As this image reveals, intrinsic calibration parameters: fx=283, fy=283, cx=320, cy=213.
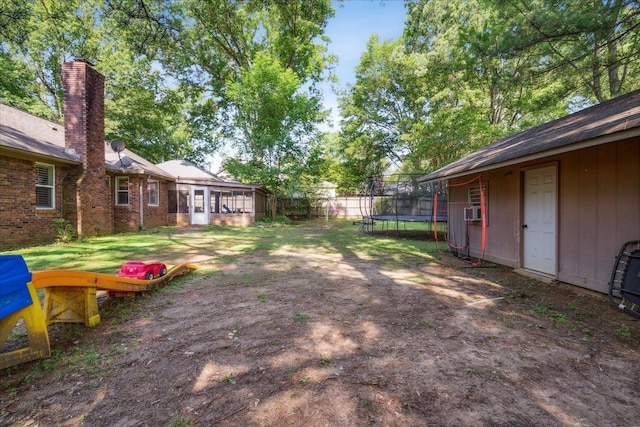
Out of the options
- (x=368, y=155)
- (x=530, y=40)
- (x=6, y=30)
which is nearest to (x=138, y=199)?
(x=6, y=30)

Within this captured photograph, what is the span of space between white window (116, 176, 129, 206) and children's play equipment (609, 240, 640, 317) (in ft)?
52.7

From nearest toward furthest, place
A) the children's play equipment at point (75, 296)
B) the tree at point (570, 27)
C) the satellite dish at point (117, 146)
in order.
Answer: the children's play equipment at point (75, 296) < the tree at point (570, 27) < the satellite dish at point (117, 146)

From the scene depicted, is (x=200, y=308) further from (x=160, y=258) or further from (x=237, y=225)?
(x=237, y=225)

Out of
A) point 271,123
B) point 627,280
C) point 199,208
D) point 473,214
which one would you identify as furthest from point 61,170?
point 627,280

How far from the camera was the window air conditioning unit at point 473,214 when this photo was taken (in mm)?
7441

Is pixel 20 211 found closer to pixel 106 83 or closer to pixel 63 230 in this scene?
pixel 63 230

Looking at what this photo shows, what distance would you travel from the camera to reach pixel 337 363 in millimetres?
2488

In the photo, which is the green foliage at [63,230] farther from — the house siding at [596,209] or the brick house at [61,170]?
the house siding at [596,209]

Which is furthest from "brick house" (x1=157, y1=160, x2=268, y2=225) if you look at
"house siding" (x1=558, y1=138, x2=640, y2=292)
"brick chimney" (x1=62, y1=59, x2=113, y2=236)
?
"house siding" (x1=558, y1=138, x2=640, y2=292)

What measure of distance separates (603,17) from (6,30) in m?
11.3

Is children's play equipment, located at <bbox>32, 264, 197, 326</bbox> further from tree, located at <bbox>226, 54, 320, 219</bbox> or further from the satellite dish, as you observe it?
tree, located at <bbox>226, 54, 320, 219</bbox>

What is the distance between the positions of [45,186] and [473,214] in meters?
13.0

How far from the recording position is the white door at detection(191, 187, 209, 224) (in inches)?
701

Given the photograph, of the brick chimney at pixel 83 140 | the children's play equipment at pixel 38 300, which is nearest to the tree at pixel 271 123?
the brick chimney at pixel 83 140
